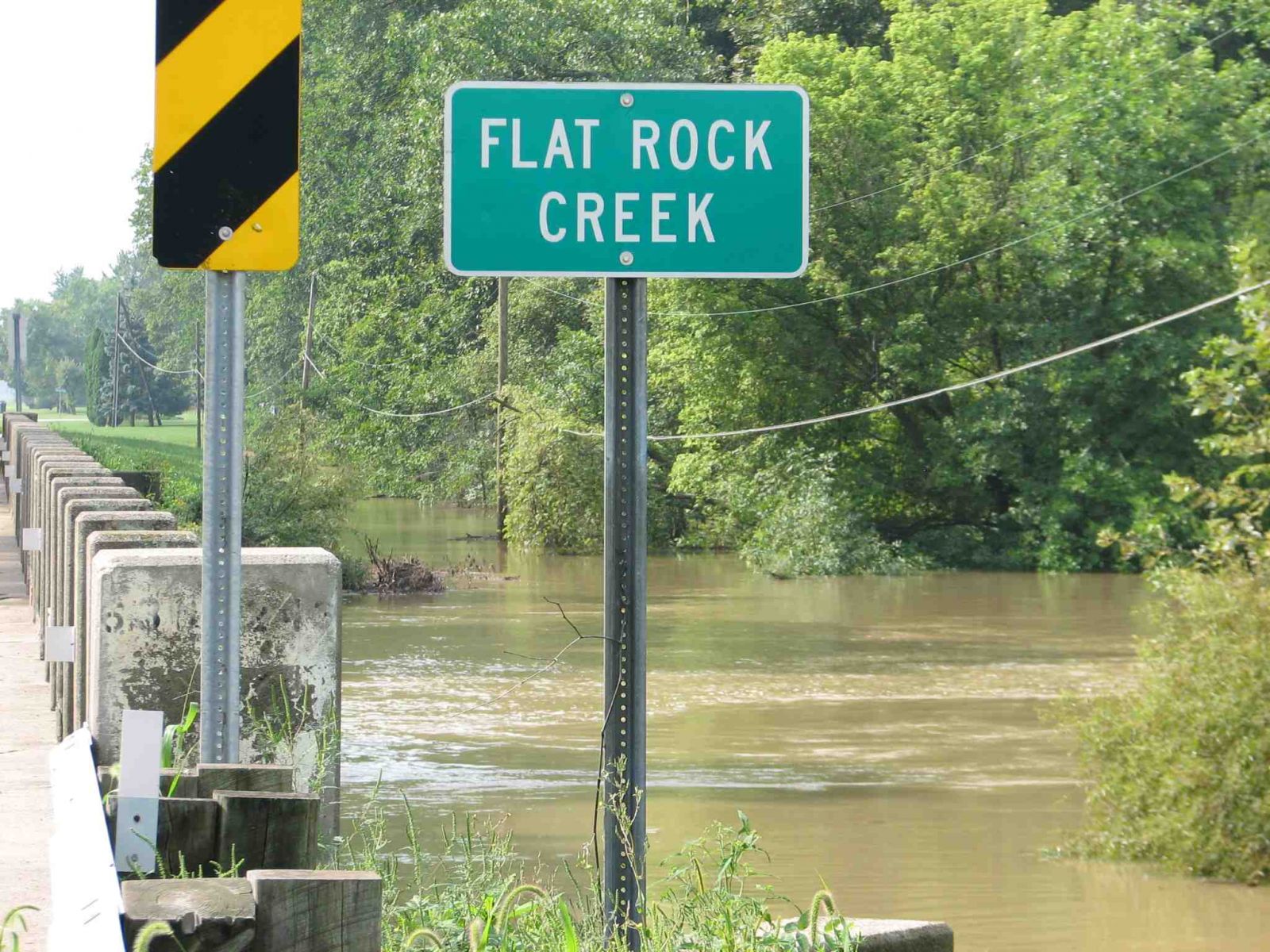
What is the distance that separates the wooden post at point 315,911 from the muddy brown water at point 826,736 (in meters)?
7.62

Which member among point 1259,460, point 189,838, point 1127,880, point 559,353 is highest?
point 559,353

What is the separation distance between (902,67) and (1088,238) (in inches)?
222

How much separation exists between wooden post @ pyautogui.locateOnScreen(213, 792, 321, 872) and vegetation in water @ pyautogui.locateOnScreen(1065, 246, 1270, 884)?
7.58 meters

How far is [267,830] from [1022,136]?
35.5 m

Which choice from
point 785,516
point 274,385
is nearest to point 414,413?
point 274,385

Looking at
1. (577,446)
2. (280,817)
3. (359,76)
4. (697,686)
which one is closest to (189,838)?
(280,817)

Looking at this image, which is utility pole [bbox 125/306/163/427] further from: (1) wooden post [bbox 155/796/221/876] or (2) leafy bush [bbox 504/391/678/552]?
(1) wooden post [bbox 155/796/221/876]

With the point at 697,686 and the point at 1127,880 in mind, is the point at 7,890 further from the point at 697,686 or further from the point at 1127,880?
the point at 697,686

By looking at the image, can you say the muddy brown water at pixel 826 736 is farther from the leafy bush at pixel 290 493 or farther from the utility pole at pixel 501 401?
the utility pole at pixel 501 401

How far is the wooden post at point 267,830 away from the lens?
3.16 metres

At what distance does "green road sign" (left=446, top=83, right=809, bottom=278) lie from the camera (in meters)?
3.75

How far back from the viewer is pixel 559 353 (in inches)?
1692

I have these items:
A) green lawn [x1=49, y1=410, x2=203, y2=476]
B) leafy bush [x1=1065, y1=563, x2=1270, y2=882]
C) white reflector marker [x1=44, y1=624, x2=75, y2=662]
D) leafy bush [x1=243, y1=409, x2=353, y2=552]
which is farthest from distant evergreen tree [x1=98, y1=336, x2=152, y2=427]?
white reflector marker [x1=44, y1=624, x2=75, y2=662]

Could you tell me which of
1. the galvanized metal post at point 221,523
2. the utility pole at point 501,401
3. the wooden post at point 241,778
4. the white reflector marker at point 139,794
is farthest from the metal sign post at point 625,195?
the utility pole at point 501,401
